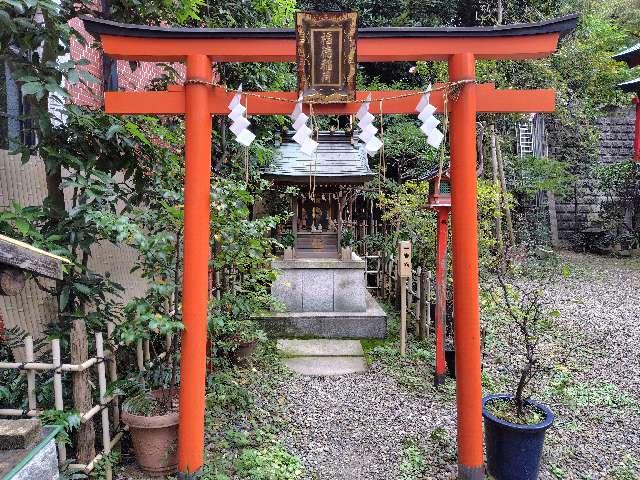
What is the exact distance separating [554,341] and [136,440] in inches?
290

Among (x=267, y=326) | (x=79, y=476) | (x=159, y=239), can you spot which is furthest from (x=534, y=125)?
(x=79, y=476)

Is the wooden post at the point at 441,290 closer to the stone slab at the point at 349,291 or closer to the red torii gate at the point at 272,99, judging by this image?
the red torii gate at the point at 272,99

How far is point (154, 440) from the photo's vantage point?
4164 mm

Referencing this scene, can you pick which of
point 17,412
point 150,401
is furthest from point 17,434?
point 150,401

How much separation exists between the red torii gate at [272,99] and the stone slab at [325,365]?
3337 mm

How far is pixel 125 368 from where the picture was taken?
4.81m

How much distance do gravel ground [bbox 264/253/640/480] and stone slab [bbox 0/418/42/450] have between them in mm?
2687

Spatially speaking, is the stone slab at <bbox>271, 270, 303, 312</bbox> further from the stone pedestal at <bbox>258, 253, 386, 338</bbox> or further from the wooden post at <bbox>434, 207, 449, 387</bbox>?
the wooden post at <bbox>434, 207, 449, 387</bbox>

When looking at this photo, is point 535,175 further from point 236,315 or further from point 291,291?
point 236,315

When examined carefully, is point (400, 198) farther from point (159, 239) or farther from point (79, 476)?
point (79, 476)

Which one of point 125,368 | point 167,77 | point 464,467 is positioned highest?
point 167,77

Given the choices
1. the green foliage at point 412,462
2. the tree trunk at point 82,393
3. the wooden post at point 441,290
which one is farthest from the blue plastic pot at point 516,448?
the tree trunk at point 82,393

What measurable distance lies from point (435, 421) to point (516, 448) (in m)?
1.47

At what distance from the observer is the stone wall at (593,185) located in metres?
17.1
